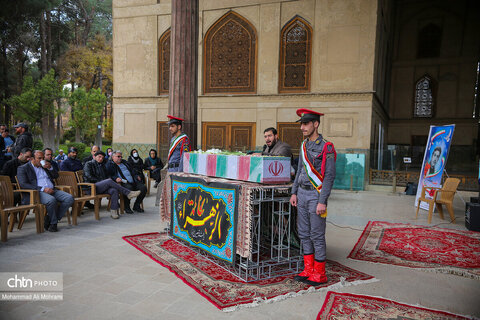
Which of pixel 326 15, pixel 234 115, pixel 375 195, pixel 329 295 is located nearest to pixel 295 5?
pixel 326 15

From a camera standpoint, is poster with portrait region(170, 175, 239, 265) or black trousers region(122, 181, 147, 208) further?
black trousers region(122, 181, 147, 208)

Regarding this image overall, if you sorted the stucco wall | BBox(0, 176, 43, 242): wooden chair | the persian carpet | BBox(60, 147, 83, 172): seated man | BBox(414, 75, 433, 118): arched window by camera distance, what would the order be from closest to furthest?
the persian carpet, BBox(0, 176, 43, 242): wooden chair, BBox(60, 147, 83, 172): seated man, the stucco wall, BBox(414, 75, 433, 118): arched window

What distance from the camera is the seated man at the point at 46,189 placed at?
552cm

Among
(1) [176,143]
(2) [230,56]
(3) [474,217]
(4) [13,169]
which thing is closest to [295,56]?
(2) [230,56]

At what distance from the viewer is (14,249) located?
4.56 metres

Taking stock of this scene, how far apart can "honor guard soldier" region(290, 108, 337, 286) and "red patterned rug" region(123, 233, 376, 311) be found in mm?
219

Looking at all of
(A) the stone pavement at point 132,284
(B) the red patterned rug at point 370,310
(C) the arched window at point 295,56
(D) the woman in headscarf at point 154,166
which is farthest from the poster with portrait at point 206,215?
(C) the arched window at point 295,56

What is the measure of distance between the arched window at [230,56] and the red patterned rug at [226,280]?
1061 cm

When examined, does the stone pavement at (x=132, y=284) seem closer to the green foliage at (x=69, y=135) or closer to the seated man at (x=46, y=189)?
the seated man at (x=46, y=189)

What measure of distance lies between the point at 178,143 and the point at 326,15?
9730 mm

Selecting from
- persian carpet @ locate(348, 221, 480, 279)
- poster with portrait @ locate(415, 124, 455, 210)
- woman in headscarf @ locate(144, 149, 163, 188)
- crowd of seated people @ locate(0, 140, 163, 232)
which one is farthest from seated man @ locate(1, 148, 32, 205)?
poster with portrait @ locate(415, 124, 455, 210)

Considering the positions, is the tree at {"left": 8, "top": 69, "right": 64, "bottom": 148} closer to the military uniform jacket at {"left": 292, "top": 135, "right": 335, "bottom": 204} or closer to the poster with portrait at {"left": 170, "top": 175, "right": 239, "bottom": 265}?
the poster with portrait at {"left": 170, "top": 175, "right": 239, "bottom": 265}

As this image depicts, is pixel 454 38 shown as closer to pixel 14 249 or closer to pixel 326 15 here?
pixel 326 15

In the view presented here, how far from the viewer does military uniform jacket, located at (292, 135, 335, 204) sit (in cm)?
353
